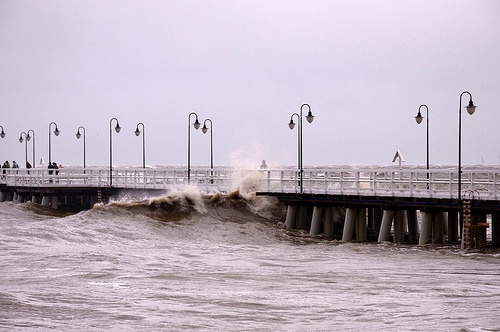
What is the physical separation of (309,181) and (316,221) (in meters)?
2.47

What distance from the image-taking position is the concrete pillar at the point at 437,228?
3722 centimetres

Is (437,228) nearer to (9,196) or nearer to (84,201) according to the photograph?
(84,201)

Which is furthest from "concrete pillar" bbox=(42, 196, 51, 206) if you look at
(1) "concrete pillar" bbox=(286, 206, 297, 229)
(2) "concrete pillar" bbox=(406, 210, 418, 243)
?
(2) "concrete pillar" bbox=(406, 210, 418, 243)

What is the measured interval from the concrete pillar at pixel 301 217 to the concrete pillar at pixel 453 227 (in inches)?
336

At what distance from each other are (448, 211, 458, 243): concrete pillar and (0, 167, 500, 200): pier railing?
3.01 ft

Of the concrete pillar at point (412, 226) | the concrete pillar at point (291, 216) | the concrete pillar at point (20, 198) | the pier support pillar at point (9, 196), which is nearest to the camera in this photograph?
the concrete pillar at point (412, 226)

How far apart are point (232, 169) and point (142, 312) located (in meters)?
30.8

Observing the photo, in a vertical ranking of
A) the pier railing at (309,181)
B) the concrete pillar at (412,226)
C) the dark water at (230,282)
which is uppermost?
the pier railing at (309,181)

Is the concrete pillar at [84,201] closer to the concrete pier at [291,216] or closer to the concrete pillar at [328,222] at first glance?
the concrete pier at [291,216]

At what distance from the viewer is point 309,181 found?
146 feet

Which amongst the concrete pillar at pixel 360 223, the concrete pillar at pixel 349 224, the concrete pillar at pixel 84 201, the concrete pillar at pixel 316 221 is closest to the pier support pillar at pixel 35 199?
the concrete pillar at pixel 84 201

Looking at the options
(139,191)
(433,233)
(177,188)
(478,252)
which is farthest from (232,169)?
(478,252)

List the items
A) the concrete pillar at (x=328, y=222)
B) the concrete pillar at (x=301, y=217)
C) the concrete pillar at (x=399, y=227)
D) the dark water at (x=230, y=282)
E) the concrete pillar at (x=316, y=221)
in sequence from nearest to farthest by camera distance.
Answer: the dark water at (x=230, y=282)
the concrete pillar at (x=399, y=227)
the concrete pillar at (x=328, y=222)
the concrete pillar at (x=316, y=221)
the concrete pillar at (x=301, y=217)

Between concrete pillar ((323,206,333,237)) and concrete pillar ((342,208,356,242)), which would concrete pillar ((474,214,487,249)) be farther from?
concrete pillar ((323,206,333,237))
